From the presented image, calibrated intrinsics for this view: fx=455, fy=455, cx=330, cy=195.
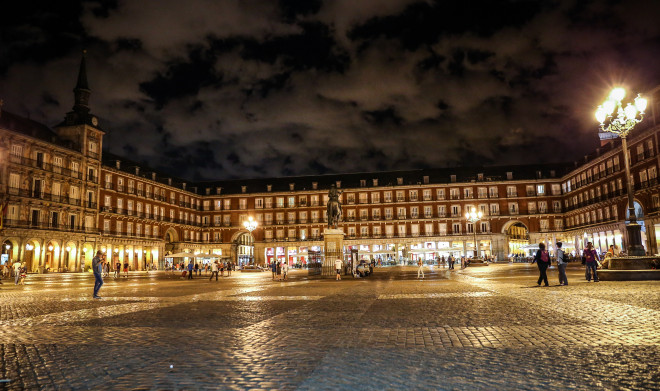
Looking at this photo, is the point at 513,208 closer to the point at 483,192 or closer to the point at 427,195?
the point at 483,192

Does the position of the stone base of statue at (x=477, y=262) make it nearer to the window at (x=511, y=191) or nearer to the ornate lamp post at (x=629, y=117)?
the window at (x=511, y=191)

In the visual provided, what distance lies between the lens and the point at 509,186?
225 feet

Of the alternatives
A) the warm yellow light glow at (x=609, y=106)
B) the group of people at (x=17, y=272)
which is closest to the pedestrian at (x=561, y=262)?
the warm yellow light glow at (x=609, y=106)

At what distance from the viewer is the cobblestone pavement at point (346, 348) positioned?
Answer: 4442 millimetres

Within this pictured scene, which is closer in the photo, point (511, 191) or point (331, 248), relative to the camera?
point (331, 248)

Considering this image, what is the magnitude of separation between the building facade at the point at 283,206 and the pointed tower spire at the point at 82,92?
0.11 m

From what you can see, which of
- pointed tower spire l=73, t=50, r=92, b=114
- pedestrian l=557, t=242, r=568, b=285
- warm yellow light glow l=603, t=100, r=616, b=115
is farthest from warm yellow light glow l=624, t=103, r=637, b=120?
pointed tower spire l=73, t=50, r=92, b=114

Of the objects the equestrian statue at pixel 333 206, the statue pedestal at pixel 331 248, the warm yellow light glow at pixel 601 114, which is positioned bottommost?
the statue pedestal at pixel 331 248

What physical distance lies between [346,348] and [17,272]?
25.4 m

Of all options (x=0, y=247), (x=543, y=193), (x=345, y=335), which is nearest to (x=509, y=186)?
(x=543, y=193)

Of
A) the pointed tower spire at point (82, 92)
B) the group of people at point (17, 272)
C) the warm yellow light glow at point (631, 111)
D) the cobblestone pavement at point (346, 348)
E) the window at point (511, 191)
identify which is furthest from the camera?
the window at point (511, 191)

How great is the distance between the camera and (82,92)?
5078 centimetres

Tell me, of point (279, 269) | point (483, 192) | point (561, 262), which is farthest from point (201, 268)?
point (483, 192)

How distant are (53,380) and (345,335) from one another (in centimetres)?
384
